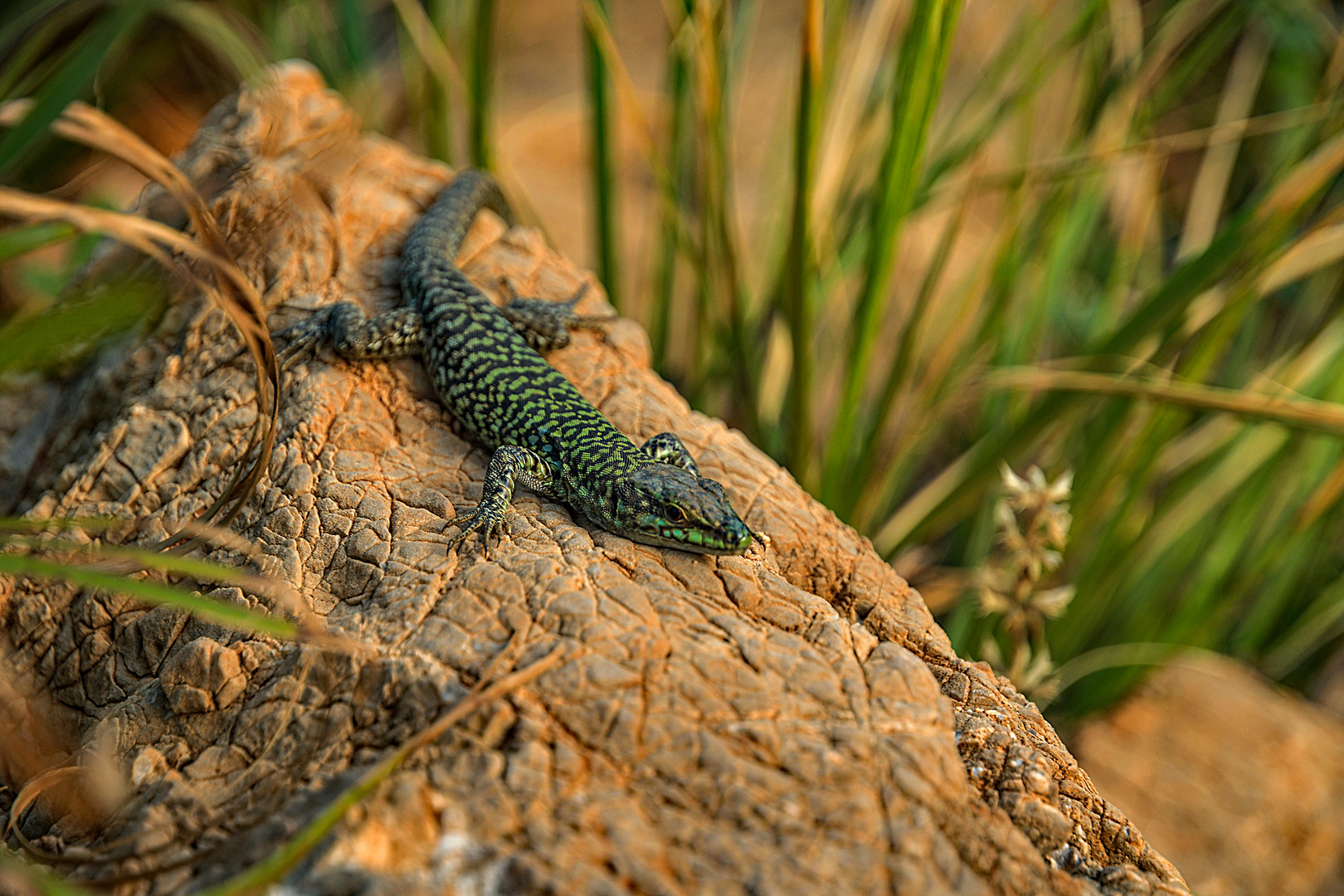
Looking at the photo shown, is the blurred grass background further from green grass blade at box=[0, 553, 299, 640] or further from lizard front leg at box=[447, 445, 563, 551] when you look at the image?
lizard front leg at box=[447, 445, 563, 551]

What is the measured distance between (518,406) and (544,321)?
0.58 meters

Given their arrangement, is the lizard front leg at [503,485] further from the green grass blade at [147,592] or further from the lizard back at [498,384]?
the green grass blade at [147,592]

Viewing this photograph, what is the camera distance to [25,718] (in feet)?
9.40

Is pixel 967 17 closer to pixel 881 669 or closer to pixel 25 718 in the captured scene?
pixel 881 669

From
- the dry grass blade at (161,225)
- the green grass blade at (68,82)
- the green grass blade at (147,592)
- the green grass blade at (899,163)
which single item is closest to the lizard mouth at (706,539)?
the dry grass blade at (161,225)

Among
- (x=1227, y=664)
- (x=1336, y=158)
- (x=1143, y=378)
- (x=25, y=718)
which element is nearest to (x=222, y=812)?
(x=25, y=718)

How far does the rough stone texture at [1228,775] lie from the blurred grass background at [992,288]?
0.93 ft

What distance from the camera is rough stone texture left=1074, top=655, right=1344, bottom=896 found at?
4.69 metres

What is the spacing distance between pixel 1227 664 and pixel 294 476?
527 cm

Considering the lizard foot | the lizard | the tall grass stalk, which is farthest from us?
the tall grass stalk

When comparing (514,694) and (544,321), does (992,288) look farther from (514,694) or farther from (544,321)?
(514,694)

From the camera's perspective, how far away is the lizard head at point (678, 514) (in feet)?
9.60

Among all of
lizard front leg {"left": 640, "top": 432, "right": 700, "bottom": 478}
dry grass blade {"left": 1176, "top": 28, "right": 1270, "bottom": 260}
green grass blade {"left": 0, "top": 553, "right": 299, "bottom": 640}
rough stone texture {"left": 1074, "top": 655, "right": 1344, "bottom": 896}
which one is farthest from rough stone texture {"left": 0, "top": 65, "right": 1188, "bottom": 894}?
dry grass blade {"left": 1176, "top": 28, "right": 1270, "bottom": 260}

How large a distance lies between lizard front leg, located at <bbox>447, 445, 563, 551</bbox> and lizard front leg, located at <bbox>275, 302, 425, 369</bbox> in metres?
0.66
